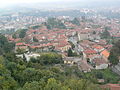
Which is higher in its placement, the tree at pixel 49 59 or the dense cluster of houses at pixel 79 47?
the tree at pixel 49 59

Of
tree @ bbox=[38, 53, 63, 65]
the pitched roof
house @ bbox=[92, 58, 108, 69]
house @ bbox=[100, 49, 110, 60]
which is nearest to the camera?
tree @ bbox=[38, 53, 63, 65]

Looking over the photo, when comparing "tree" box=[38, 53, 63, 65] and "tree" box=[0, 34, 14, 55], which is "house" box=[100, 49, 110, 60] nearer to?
"tree" box=[38, 53, 63, 65]

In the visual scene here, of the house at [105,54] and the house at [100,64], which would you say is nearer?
the house at [100,64]

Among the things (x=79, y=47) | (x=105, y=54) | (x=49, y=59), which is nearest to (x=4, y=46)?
(x=49, y=59)

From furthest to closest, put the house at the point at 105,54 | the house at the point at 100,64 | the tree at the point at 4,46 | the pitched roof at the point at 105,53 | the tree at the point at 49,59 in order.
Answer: the pitched roof at the point at 105,53, the house at the point at 105,54, the tree at the point at 4,46, the house at the point at 100,64, the tree at the point at 49,59

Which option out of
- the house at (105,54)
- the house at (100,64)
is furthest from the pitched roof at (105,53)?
the house at (100,64)

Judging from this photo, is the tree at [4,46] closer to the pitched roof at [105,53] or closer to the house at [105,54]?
the house at [105,54]

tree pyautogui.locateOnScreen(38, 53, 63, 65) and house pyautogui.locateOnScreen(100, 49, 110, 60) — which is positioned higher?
tree pyautogui.locateOnScreen(38, 53, 63, 65)

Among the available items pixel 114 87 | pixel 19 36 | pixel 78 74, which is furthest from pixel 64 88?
pixel 19 36

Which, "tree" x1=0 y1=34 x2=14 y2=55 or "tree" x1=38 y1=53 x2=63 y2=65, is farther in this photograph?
"tree" x1=0 y1=34 x2=14 y2=55

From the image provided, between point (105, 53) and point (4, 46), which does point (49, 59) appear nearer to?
point (4, 46)

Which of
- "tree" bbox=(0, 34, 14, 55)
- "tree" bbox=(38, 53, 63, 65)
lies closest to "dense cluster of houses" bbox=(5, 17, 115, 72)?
"tree" bbox=(38, 53, 63, 65)
